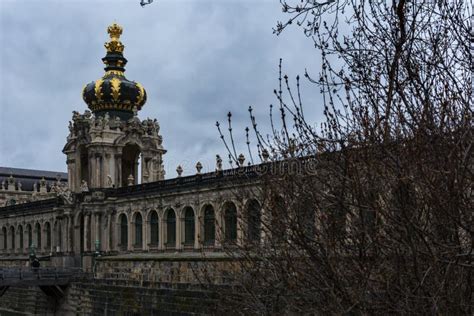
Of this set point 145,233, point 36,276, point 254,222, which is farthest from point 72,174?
point 254,222

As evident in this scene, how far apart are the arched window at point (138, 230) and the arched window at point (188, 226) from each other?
4.73 m

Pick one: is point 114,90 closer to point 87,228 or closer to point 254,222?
point 87,228

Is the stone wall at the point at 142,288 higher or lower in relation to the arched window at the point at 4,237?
lower

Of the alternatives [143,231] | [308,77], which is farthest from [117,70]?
[308,77]

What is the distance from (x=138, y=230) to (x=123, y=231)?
1.73 metres

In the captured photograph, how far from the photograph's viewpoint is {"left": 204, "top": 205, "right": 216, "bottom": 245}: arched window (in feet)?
130

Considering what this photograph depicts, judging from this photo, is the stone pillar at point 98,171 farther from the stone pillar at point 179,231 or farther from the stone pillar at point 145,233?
the stone pillar at point 179,231

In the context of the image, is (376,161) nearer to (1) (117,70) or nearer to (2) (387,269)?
(2) (387,269)

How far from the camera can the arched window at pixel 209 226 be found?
39625 millimetres

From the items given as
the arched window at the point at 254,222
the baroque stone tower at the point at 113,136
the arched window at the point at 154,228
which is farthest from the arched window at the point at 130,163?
the arched window at the point at 254,222

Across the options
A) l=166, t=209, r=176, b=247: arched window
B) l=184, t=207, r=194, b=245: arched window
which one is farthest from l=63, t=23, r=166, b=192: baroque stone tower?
l=184, t=207, r=194, b=245: arched window

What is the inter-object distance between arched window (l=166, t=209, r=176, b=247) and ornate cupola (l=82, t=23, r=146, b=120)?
10.6 metres

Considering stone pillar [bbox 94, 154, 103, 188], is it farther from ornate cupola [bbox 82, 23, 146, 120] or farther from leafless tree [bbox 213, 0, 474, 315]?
leafless tree [bbox 213, 0, 474, 315]

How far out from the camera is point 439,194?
8930 millimetres
